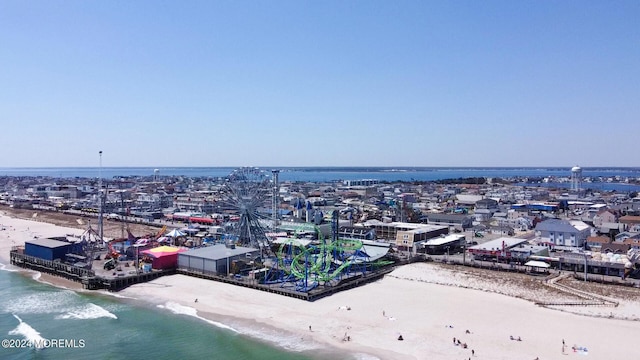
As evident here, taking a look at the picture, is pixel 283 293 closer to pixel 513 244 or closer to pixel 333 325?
pixel 333 325

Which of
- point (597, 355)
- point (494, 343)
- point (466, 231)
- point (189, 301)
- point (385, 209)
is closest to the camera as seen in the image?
point (597, 355)

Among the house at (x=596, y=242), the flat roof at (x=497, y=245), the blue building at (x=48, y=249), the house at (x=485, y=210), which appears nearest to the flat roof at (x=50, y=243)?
the blue building at (x=48, y=249)

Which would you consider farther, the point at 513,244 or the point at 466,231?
the point at 466,231

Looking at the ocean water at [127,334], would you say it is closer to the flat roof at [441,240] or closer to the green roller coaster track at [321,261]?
the green roller coaster track at [321,261]

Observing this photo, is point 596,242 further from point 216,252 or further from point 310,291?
point 216,252

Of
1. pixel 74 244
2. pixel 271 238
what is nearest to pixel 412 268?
pixel 271 238

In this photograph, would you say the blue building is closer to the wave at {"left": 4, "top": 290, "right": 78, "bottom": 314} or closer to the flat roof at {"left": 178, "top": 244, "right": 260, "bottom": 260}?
the wave at {"left": 4, "top": 290, "right": 78, "bottom": 314}

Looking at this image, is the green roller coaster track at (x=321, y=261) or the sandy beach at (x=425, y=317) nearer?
the sandy beach at (x=425, y=317)

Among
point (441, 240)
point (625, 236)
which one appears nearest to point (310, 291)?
point (441, 240)
